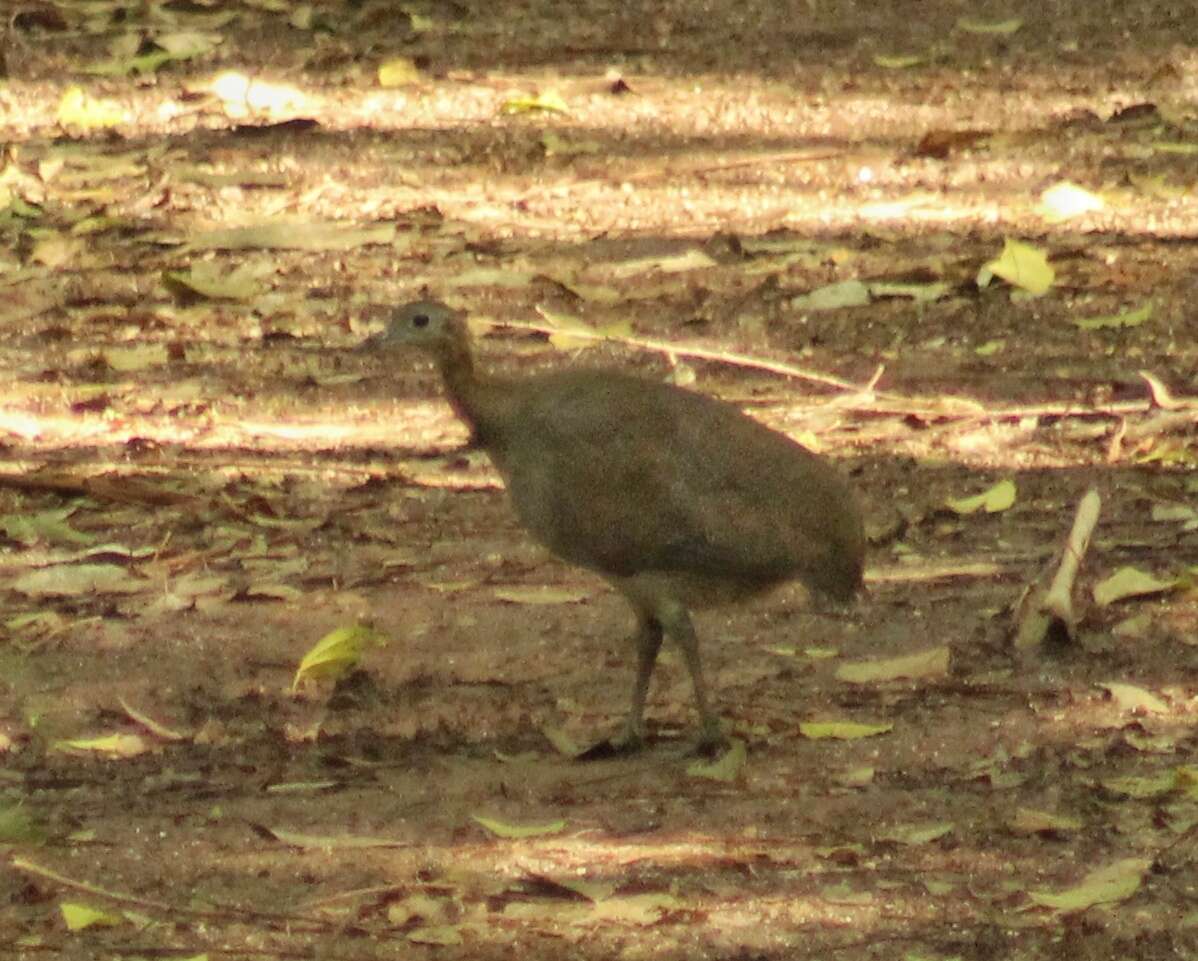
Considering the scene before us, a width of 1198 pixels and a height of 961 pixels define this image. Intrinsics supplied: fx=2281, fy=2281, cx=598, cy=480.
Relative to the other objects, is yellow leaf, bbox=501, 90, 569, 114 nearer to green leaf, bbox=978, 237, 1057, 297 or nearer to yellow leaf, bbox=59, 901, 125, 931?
green leaf, bbox=978, 237, 1057, 297

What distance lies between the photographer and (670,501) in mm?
4738

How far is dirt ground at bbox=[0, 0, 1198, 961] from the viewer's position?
439cm

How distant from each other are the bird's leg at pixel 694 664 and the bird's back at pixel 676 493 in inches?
3.7

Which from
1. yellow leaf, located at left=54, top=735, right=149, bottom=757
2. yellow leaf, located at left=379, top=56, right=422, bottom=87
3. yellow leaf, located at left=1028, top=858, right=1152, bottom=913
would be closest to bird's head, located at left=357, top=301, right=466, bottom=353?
yellow leaf, located at left=54, top=735, right=149, bottom=757

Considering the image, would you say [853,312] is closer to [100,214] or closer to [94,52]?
[100,214]

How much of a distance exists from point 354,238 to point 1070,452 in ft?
9.89

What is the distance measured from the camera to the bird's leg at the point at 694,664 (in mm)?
4836

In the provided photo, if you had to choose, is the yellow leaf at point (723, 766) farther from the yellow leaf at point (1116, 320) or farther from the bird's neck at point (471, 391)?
the yellow leaf at point (1116, 320)

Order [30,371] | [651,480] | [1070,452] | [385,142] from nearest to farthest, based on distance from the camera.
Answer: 1. [651,480]
2. [1070,452]
3. [30,371]
4. [385,142]

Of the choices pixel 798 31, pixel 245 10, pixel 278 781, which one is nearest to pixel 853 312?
pixel 798 31

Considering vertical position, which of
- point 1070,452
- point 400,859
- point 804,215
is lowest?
point 400,859

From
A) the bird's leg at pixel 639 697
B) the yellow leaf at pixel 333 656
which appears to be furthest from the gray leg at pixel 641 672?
the yellow leaf at pixel 333 656

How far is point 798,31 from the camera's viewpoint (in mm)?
9797

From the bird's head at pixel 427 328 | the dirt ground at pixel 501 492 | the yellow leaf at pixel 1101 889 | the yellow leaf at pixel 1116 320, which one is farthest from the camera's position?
the yellow leaf at pixel 1116 320
